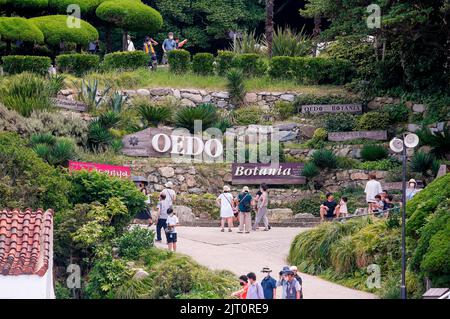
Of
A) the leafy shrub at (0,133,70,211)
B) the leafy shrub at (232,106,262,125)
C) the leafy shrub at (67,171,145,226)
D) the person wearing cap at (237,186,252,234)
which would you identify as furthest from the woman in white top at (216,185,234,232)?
the leafy shrub at (232,106,262,125)

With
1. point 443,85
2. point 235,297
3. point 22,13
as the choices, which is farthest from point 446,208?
point 22,13

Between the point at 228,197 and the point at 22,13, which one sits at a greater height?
the point at 22,13

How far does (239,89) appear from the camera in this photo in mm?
51406

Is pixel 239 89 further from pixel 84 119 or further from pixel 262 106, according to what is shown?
pixel 84 119

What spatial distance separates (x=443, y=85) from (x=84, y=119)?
11.2 meters

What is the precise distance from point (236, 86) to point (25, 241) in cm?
1798

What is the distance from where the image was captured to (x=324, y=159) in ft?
151

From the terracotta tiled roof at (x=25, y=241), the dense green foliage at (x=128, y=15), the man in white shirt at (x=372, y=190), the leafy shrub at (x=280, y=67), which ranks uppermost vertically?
the dense green foliage at (x=128, y=15)

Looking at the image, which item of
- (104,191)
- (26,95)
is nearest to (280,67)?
(26,95)

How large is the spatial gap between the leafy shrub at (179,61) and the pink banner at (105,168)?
950cm

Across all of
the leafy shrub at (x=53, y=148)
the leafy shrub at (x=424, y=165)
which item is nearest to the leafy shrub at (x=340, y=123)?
the leafy shrub at (x=424, y=165)

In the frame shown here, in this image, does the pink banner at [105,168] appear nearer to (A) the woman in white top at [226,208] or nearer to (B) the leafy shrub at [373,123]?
(A) the woman in white top at [226,208]

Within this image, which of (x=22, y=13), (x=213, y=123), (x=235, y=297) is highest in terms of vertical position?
(x=22, y=13)

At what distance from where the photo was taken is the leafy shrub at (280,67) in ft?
173
